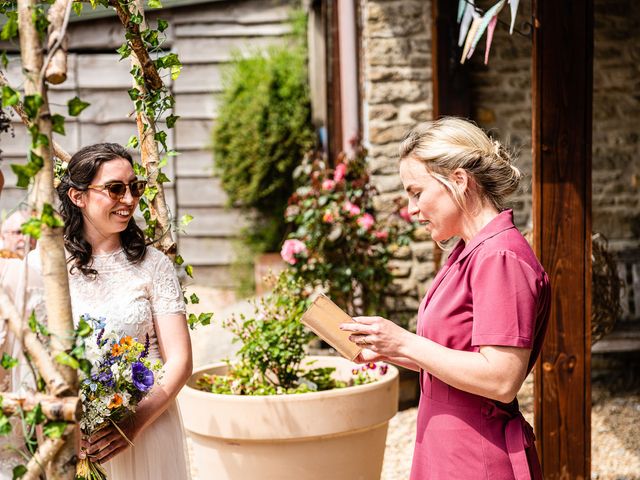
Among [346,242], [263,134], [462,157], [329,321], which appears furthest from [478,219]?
[263,134]

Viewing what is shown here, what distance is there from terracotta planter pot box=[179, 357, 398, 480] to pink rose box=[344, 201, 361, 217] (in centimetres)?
189

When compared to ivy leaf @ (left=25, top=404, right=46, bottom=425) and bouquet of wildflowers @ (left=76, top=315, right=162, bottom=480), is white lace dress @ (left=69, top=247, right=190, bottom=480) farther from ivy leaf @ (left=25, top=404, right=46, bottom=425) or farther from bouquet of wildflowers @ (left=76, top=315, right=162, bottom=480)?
ivy leaf @ (left=25, top=404, right=46, bottom=425)

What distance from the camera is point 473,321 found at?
1823 mm

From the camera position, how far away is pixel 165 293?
229cm

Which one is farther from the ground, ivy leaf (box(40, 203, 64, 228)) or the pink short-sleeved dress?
ivy leaf (box(40, 203, 64, 228))

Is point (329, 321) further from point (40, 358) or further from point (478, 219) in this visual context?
point (40, 358)

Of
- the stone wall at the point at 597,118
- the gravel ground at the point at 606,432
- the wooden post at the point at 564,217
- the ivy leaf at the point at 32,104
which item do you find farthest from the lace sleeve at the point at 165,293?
the stone wall at the point at 597,118

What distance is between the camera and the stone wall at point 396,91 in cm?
499

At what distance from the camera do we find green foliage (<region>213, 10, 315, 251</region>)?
7992 millimetres

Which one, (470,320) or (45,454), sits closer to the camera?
(45,454)

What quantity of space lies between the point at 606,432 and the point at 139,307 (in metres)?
3.32

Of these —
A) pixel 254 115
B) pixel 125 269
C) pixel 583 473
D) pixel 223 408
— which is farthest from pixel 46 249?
pixel 254 115

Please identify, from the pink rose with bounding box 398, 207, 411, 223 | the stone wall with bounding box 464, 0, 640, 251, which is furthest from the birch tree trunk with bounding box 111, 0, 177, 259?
the stone wall with bounding box 464, 0, 640, 251

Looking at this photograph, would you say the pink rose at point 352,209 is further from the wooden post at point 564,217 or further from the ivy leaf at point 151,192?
the ivy leaf at point 151,192
